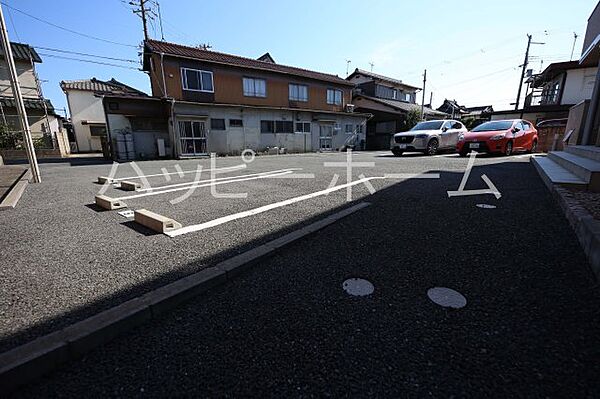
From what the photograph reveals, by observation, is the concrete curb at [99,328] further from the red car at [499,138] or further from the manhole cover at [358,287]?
the red car at [499,138]

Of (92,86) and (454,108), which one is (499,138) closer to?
(92,86)

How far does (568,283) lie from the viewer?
1.93 m

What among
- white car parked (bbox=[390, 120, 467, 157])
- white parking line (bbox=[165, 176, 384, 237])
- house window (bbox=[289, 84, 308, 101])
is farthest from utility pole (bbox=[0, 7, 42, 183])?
house window (bbox=[289, 84, 308, 101])

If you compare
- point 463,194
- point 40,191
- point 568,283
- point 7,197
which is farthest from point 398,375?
point 40,191

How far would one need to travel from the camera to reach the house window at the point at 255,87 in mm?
18438

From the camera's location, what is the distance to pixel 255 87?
18938mm

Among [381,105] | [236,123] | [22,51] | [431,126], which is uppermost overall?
[22,51]

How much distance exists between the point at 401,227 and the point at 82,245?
353 cm

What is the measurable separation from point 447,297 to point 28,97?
2802cm

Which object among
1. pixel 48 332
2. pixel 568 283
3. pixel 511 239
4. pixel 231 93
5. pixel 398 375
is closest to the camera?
pixel 398 375

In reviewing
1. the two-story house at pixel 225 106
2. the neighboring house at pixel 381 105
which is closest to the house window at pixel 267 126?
the two-story house at pixel 225 106

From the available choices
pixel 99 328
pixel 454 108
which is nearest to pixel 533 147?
pixel 99 328

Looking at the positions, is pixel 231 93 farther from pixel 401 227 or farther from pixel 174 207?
pixel 401 227

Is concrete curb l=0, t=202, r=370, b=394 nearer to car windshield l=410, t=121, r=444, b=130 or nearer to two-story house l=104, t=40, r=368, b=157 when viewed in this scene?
car windshield l=410, t=121, r=444, b=130
